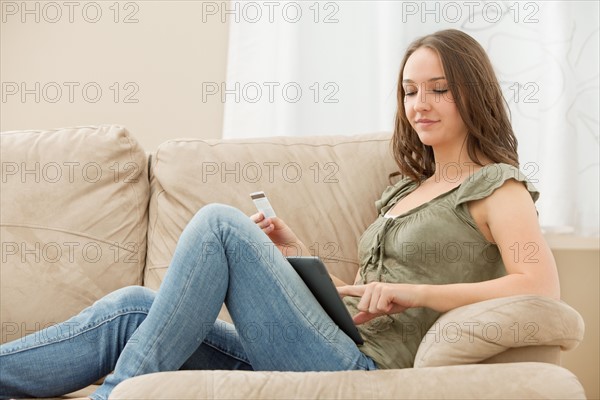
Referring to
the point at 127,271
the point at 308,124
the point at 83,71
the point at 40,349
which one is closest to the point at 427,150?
the point at 308,124

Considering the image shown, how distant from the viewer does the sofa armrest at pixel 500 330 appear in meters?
1.22

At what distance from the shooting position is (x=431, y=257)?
149 cm

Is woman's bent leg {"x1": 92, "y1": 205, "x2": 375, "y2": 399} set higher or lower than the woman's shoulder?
lower

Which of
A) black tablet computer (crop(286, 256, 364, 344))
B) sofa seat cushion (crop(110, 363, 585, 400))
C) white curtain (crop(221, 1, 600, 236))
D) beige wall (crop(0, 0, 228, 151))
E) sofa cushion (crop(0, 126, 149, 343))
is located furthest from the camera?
beige wall (crop(0, 0, 228, 151))

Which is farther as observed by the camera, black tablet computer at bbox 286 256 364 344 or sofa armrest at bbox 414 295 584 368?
black tablet computer at bbox 286 256 364 344

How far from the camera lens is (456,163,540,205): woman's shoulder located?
1.45 metres

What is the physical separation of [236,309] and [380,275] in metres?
0.35

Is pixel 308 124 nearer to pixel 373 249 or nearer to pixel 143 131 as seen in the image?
pixel 143 131

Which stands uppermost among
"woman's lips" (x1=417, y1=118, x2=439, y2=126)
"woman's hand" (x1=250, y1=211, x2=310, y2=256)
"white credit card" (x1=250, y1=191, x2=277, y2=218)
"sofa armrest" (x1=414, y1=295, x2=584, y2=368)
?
"woman's lips" (x1=417, y1=118, x2=439, y2=126)

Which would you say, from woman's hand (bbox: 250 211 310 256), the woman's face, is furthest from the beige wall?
the woman's face

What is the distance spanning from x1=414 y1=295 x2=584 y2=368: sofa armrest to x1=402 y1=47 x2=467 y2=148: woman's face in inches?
19.0

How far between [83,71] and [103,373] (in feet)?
4.46

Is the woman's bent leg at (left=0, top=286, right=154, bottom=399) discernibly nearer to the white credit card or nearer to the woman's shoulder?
the white credit card

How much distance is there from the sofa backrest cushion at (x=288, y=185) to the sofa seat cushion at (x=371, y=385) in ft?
2.23
